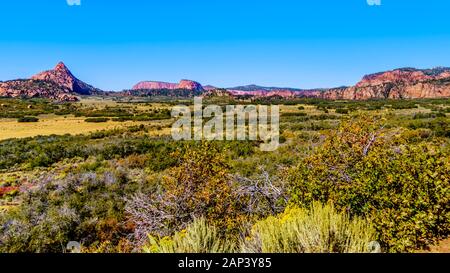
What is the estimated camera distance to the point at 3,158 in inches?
920

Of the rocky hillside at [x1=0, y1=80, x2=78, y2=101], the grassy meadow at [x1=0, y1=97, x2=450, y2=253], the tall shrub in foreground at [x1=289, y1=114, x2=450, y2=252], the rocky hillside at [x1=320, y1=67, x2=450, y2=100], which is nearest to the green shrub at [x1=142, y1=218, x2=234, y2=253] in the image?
the grassy meadow at [x1=0, y1=97, x2=450, y2=253]

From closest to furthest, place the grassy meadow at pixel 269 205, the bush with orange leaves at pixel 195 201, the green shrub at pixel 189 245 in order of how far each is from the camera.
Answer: the green shrub at pixel 189 245 < the grassy meadow at pixel 269 205 < the bush with orange leaves at pixel 195 201

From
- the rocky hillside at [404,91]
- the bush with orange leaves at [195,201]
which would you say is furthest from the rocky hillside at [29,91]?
the bush with orange leaves at [195,201]

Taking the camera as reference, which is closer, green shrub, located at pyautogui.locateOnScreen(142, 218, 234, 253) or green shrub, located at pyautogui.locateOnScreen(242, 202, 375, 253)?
green shrub, located at pyautogui.locateOnScreen(242, 202, 375, 253)

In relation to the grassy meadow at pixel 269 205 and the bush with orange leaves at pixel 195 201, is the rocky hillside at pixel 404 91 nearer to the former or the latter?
the grassy meadow at pixel 269 205

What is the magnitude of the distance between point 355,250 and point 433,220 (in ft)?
5.67

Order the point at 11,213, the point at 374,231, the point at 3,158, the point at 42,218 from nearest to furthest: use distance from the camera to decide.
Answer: the point at 374,231 → the point at 42,218 → the point at 11,213 → the point at 3,158

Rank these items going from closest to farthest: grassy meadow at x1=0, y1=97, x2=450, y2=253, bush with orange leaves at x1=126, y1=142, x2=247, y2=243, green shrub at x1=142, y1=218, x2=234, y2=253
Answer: green shrub at x1=142, y1=218, x2=234, y2=253 → grassy meadow at x1=0, y1=97, x2=450, y2=253 → bush with orange leaves at x1=126, y1=142, x2=247, y2=243

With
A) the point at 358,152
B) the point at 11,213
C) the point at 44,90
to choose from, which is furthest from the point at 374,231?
the point at 44,90

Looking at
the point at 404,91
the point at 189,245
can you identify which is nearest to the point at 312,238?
the point at 189,245

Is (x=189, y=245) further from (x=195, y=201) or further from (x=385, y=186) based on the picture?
(x=385, y=186)

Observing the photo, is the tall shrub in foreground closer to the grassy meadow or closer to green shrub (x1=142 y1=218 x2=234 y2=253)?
the grassy meadow
